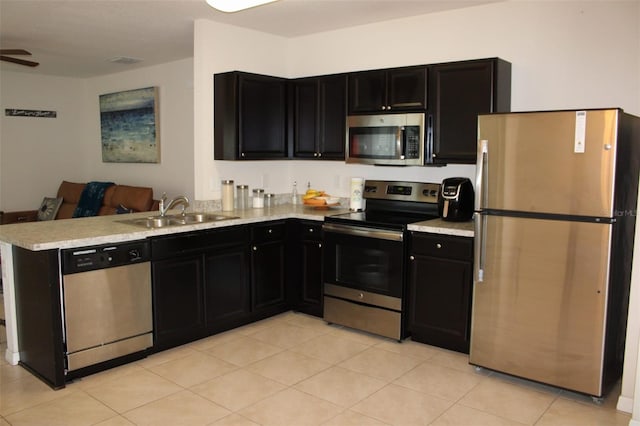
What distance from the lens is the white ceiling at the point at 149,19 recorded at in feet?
13.2

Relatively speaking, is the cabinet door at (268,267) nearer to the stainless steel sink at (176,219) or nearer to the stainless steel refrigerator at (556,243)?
the stainless steel sink at (176,219)

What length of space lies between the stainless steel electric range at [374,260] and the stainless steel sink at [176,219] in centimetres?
90

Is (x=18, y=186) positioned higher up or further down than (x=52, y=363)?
higher up

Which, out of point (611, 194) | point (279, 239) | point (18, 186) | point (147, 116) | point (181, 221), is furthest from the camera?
point (18, 186)

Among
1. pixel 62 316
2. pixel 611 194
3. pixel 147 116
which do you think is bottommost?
pixel 62 316

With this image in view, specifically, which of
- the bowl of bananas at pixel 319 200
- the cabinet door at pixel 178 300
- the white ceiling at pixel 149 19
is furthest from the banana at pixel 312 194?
the white ceiling at pixel 149 19

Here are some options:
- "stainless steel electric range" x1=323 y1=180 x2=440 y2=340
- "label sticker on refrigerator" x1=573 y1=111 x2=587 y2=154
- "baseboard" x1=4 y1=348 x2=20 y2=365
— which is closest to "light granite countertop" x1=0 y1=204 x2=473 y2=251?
"stainless steel electric range" x1=323 y1=180 x2=440 y2=340

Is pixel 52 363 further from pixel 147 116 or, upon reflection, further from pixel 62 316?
pixel 147 116

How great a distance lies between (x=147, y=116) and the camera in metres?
6.79

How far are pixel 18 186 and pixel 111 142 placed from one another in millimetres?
1421

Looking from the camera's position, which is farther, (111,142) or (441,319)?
(111,142)

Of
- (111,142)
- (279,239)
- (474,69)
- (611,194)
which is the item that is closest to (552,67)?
(474,69)

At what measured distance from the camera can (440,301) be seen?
3.72 m

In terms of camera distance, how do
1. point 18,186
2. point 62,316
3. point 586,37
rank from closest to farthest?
point 62,316 < point 586,37 < point 18,186
